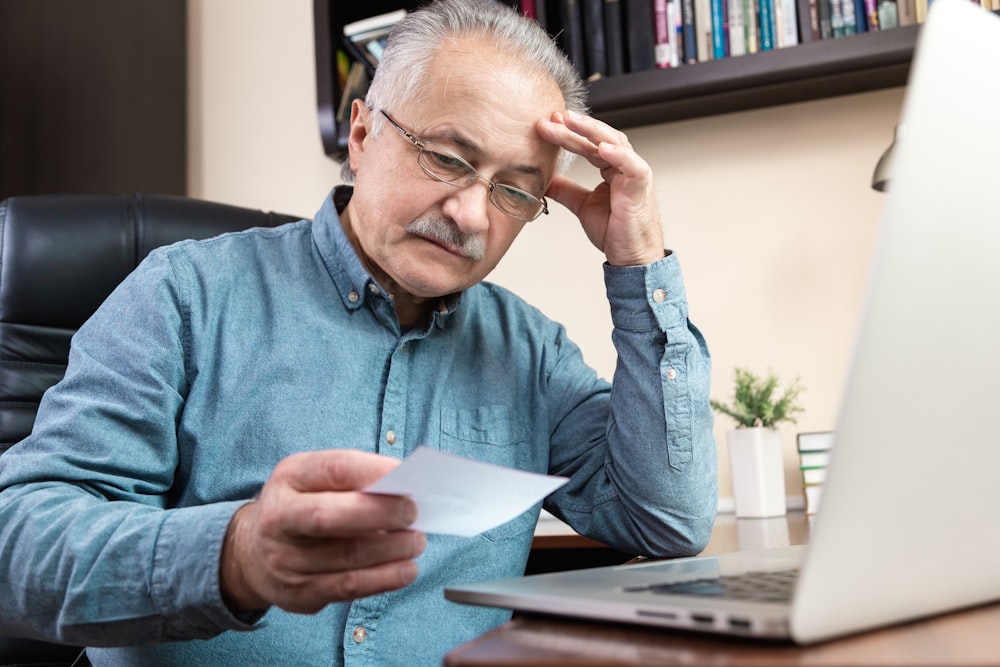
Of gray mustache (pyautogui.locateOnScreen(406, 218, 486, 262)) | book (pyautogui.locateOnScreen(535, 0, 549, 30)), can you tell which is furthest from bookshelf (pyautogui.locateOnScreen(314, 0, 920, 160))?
gray mustache (pyautogui.locateOnScreen(406, 218, 486, 262))

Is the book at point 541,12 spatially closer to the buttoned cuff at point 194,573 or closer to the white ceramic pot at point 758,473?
the white ceramic pot at point 758,473

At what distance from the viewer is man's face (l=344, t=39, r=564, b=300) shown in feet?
3.49

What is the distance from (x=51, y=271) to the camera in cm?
122

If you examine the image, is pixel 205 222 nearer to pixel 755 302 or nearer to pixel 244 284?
pixel 244 284

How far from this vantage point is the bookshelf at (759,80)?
157 centimetres

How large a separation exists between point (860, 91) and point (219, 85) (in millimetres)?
1531

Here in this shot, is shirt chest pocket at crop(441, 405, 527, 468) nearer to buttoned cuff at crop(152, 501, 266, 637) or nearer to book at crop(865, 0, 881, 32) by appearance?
buttoned cuff at crop(152, 501, 266, 637)

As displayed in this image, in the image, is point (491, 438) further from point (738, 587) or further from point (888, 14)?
point (888, 14)

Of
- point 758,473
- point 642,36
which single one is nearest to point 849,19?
point 642,36

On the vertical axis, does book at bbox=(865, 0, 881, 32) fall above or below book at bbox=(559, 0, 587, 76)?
below

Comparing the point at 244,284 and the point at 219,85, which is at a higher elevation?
the point at 219,85

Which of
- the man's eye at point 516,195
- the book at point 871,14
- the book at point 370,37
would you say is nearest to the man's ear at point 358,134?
the man's eye at point 516,195

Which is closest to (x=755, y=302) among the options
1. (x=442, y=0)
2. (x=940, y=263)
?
(x=442, y=0)

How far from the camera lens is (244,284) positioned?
1068 millimetres
